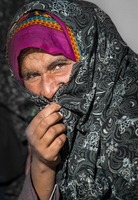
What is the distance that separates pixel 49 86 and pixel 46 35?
237 millimetres

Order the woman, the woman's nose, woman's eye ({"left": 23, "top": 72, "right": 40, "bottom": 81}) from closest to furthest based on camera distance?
1. the woman
2. the woman's nose
3. woman's eye ({"left": 23, "top": 72, "right": 40, "bottom": 81})

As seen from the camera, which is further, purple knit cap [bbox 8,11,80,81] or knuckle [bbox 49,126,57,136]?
purple knit cap [bbox 8,11,80,81]

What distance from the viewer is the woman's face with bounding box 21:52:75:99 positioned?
5.72ft

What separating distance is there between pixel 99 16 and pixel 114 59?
275mm

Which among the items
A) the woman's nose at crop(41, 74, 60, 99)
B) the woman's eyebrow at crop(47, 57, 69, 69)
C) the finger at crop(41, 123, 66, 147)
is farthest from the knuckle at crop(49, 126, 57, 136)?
the woman's eyebrow at crop(47, 57, 69, 69)

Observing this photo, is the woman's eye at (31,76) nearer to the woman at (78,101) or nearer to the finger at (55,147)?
the woman at (78,101)

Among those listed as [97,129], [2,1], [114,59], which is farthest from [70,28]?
[2,1]

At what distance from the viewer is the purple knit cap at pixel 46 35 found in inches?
68.4

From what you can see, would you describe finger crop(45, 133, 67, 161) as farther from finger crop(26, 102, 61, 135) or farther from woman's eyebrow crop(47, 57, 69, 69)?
woman's eyebrow crop(47, 57, 69, 69)

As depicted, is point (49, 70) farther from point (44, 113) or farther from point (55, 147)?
point (55, 147)

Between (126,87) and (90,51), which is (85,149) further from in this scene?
(90,51)

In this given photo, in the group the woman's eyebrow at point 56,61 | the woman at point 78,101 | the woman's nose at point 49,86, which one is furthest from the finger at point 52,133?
the woman's eyebrow at point 56,61

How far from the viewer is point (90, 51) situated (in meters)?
1.70

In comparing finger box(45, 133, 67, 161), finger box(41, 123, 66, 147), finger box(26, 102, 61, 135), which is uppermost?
finger box(26, 102, 61, 135)
